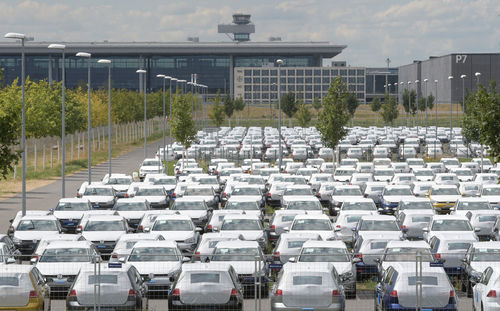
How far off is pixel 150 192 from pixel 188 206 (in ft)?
20.2

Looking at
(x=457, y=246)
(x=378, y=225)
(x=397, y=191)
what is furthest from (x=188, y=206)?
(x=457, y=246)

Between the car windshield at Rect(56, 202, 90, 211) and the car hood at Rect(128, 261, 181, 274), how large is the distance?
14.0 m

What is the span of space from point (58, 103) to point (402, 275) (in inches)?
2411

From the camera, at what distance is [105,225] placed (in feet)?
97.7

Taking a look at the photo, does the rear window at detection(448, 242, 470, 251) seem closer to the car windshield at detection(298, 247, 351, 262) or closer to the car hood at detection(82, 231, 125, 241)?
the car windshield at detection(298, 247, 351, 262)

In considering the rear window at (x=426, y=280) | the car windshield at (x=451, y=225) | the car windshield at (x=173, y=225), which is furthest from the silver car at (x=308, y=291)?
the car windshield at (x=173, y=225)

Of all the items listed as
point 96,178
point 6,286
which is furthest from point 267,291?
point 96,178

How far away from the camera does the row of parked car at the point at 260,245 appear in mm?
17719

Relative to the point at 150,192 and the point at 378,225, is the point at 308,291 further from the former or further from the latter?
the point at 150,192

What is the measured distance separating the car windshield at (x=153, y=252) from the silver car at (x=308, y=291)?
528 cm

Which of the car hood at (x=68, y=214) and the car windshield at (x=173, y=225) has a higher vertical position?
the car windshield at (x=173, y=225)

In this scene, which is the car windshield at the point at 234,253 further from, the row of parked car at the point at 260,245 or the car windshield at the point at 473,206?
the car windshield at the point at 473,206

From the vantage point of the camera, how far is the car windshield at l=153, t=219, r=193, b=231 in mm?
29359

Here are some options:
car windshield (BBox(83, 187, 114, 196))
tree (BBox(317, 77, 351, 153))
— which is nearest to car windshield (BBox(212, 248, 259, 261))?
car windshield (BBox(83, 187, 114, 196))
